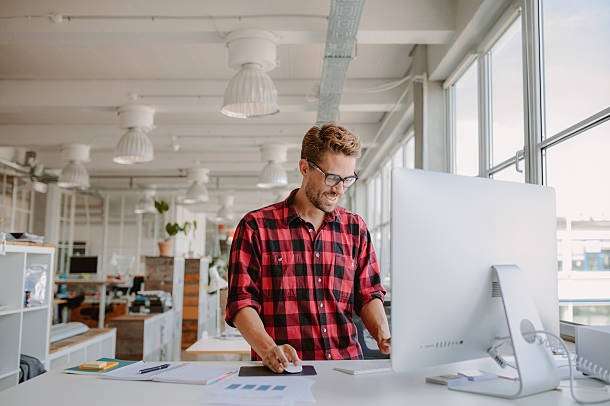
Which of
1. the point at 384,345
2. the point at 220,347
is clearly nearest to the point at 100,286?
the point at 220,347

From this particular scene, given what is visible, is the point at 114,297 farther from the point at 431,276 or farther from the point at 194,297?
the point at 431,276

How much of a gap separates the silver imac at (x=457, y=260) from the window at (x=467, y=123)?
3.32 meters

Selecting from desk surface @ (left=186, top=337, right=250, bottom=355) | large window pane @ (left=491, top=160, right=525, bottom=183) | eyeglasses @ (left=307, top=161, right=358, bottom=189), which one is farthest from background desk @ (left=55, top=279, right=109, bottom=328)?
eyeglasses @ (left=307, top=161, right=358, bottom=189)

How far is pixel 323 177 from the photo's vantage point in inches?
80.1

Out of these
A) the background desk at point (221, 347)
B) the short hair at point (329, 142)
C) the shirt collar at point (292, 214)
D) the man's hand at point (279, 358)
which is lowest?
the background desk at point (221, 347)

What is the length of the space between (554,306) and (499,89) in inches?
119

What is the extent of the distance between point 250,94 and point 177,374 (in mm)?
2947

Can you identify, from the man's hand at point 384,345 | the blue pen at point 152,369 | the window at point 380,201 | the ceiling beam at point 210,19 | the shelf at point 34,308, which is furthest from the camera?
the window at point 380,201

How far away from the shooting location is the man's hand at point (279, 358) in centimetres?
160

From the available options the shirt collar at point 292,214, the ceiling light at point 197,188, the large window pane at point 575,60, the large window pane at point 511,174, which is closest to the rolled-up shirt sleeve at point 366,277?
the shirt collar at point 292,214

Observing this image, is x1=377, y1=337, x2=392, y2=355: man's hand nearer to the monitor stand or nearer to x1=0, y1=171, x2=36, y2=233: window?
the monitor stand

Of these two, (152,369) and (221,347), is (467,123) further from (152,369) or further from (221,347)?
(152,369)

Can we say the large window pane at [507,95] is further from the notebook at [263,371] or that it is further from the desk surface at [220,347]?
the notebook at [263,371]

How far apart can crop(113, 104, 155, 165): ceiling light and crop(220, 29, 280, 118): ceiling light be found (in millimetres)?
2072
